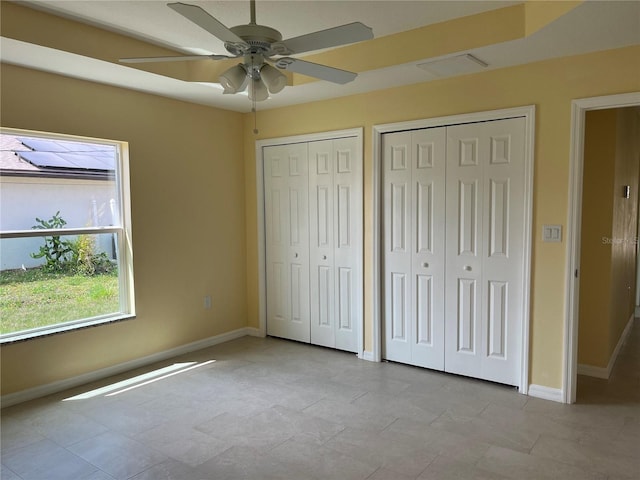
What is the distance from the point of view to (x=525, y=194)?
3.33 meters

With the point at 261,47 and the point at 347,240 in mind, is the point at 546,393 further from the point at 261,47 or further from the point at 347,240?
the point at 261,47

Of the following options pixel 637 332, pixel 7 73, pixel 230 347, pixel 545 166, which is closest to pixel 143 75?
pixel 7 73

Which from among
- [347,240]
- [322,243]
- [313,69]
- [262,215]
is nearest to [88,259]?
[262,215]

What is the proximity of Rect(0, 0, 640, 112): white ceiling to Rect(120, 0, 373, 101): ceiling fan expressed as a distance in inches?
25.3

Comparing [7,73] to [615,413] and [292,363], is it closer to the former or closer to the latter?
[292,363]

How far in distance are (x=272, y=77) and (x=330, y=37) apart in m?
0.39

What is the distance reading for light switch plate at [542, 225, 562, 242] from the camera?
127 inches

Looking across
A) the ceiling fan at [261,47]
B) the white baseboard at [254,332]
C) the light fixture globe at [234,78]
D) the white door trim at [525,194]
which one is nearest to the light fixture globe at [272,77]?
the ceiling fan at [261,47]

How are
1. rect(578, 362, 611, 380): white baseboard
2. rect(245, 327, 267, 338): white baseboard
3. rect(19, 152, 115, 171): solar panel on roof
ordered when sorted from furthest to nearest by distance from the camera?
rect(245, 327, 267, 338): white baseboard, rect(578, 362, 611, 380): white baseboard, rect(19, 152, 115, 171): solar panel on roof

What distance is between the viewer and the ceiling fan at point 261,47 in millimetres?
1877

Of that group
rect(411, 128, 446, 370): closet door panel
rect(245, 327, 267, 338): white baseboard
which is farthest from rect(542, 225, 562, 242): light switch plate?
rect(245, 327, 267, 338): white baseboard

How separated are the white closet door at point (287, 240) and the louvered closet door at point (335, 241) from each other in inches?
3.6

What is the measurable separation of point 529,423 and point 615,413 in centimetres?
64

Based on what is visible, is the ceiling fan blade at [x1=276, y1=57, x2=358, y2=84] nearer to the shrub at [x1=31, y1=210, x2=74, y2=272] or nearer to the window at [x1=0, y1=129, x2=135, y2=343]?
the window at [x1=0, y1=129, x2=135, y2=343]
